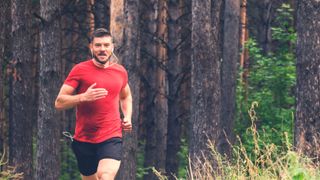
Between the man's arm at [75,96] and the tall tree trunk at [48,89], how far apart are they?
7.53 m

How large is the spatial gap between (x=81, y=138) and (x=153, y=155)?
53.7 feet

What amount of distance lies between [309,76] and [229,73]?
11.0 meters

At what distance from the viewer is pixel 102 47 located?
888 centimetres

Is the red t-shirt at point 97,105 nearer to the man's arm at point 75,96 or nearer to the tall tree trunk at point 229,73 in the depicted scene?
the man's arm at point 75,96

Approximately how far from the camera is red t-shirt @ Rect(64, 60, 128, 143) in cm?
891

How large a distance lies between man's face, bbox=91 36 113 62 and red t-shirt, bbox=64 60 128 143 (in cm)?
15

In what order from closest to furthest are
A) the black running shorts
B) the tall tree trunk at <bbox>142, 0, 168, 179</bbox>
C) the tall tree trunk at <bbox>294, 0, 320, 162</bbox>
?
the black running shorts < the tall tree trunk at <bbox>294, 0, 320, 162</bbox> < the tall tree trunk at <bbox>142, 0, 168, 179</bbox>

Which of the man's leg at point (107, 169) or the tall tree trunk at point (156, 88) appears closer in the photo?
the man's leg at point (107, 169)

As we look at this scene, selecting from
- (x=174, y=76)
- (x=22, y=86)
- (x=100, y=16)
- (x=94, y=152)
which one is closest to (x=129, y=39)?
(x=22, y=86)

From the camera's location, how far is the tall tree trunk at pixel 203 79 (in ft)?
53.5

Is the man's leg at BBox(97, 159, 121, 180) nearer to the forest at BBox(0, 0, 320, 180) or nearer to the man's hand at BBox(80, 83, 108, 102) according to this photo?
the forest at BBox(0, 0, 320, 180)

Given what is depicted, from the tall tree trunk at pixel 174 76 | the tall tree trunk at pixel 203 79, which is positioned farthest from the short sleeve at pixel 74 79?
the tall tree trunk at pixel 174 76

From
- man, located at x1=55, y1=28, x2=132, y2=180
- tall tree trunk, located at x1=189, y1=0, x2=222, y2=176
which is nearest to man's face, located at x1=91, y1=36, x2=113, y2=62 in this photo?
man, located at x1=55, y1=28, x2=132, y2=180

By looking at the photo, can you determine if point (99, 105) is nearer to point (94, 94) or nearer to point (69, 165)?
point (94, 94)
